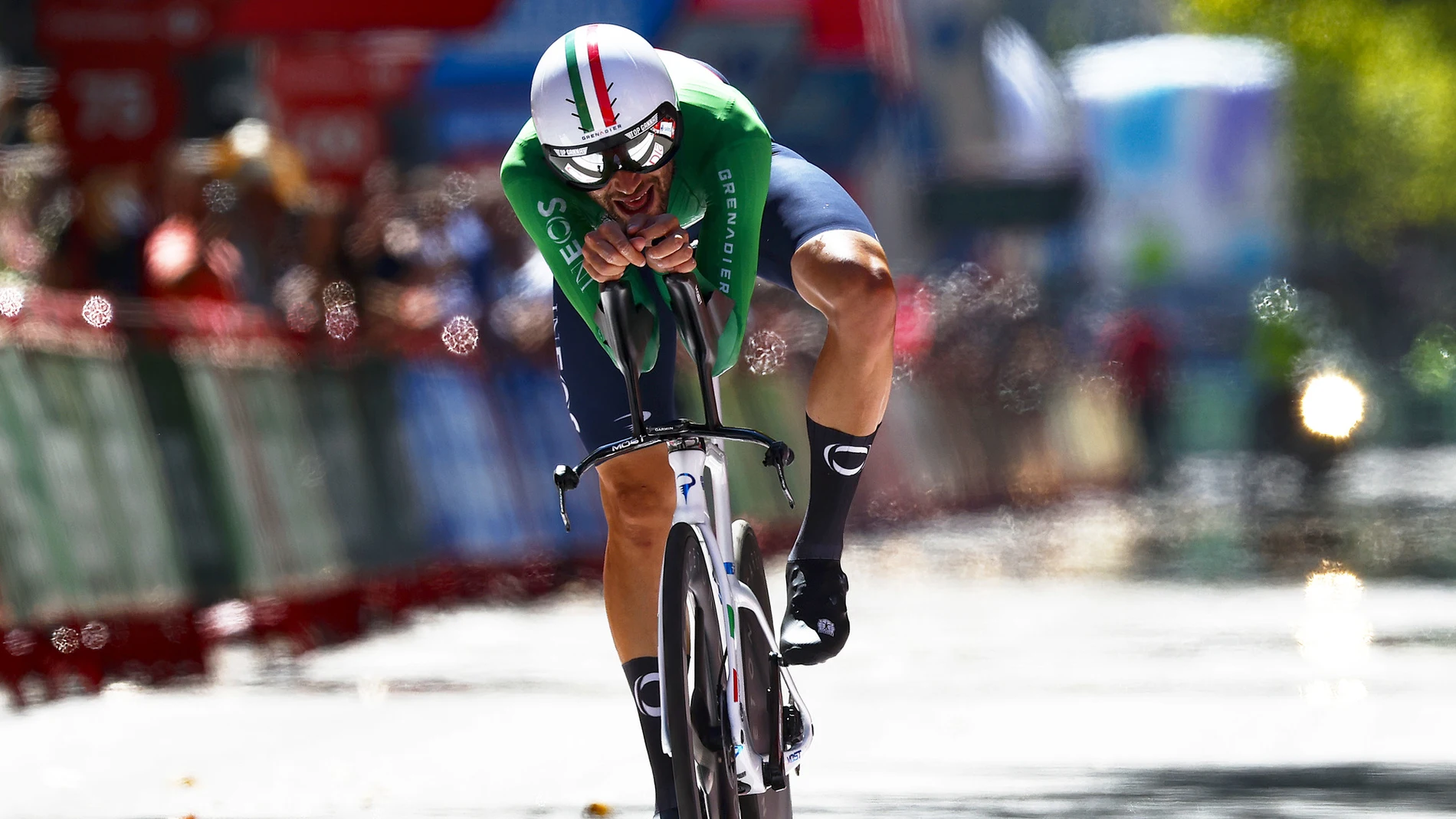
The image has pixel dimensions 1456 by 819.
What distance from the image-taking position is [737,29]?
20.7 metres

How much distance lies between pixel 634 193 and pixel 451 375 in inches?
332

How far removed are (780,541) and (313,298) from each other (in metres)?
5.74

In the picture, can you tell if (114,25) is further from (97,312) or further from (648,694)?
Result: (648,694)

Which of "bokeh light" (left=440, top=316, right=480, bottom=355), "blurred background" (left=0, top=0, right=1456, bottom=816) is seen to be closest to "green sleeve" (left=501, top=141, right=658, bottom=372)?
"blurred background" (left=0, top=0, right=1456, bottom=816)

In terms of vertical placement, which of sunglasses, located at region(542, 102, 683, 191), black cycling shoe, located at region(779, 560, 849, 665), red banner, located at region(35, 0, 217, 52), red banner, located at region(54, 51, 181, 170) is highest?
red banner, located at region(35, 0, 217, 52)

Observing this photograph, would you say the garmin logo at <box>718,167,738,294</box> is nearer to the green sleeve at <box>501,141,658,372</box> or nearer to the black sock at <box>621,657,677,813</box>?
the green sleeve at <box>501,141,658,372</box>

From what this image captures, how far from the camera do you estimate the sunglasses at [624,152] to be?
4.96m

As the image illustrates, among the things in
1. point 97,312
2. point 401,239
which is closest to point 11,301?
point 97,312

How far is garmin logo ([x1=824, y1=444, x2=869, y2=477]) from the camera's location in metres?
5.50

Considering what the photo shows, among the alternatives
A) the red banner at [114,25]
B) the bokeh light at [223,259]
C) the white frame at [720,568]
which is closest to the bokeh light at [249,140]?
the bokeh light at [223,259]

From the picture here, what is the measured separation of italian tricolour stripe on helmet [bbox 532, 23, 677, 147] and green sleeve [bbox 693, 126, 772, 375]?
0.93 feet

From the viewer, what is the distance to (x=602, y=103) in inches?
193

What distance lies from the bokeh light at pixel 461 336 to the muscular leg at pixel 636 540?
25.4ft

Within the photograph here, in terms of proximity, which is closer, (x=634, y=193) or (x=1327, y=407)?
(x=634, y=193)
